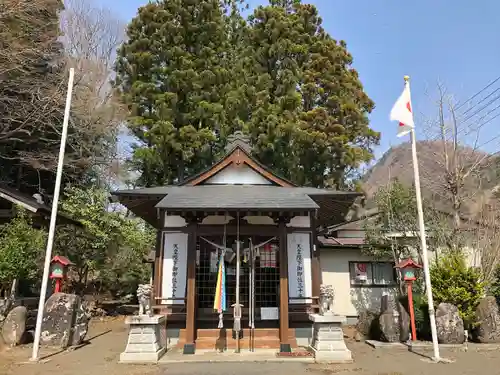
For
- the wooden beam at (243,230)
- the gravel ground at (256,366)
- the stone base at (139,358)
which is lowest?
the gravel ground at (256,366)

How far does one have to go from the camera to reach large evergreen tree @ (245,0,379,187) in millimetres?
19812

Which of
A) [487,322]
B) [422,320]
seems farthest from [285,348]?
[487,322]

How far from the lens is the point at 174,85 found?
71.4ft

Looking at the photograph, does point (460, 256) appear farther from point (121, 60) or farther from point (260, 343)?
point (121, 60)

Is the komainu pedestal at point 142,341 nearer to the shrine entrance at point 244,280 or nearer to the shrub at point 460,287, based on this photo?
the shrine entrance at point 244,280

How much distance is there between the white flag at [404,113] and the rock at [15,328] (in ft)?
36.9

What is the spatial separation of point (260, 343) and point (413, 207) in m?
8.42

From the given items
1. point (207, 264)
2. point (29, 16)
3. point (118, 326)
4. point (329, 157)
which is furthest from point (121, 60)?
point (207, 264)

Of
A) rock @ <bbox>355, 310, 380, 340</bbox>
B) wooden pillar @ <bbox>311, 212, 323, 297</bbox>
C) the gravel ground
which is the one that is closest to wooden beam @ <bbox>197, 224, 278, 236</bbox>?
wooden pillar @ <bbox>311, 212, 323, 297</bbox>

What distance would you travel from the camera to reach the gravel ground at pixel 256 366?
797cm

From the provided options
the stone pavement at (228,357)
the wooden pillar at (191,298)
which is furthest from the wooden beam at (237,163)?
the stone pavement at (228,357)

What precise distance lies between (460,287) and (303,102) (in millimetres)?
13108

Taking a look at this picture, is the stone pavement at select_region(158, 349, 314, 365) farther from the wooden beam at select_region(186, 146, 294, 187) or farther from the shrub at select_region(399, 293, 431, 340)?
the wooden beam at select_region(186, 146, 294, 187)

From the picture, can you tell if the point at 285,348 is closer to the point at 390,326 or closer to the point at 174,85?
the point at 390,326
